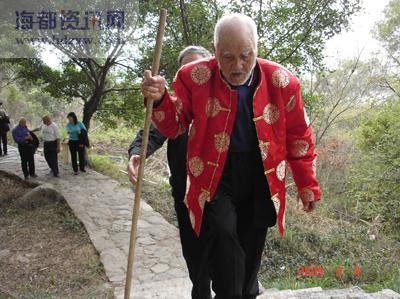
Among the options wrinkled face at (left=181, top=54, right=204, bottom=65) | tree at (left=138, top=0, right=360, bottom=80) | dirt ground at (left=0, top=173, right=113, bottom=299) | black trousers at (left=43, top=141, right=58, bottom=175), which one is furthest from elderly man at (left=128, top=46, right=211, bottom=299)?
black trousers at (left=43, top=141, right=58, bottom=175)

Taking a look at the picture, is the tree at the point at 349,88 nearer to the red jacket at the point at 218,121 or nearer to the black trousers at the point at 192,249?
the black trousers at the point at 192,249

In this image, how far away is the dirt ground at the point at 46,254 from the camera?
14.9ft

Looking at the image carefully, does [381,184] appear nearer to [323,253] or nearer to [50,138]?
[323,253]

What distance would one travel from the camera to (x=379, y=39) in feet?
45.4

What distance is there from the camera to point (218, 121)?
1892mm

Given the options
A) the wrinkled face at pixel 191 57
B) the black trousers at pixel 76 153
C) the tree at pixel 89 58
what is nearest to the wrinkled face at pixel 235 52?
the wrinkled face at pixel 191 57

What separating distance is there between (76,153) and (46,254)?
3912 mm

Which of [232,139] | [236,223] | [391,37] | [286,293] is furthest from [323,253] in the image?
[391,37]

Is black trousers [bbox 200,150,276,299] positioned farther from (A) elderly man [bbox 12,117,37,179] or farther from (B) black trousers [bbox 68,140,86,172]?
(B) black trousers [bbox 68,140,86,172]

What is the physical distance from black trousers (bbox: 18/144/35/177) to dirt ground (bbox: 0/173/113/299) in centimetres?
79

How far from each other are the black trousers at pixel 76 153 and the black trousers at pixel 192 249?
7291 mm

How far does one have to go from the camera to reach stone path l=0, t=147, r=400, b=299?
135 inches

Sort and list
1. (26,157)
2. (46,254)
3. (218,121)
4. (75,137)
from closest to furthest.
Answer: (218,121) → (46,254) → (26,157) → (75,137)

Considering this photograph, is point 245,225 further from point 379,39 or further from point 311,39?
point 379,39
